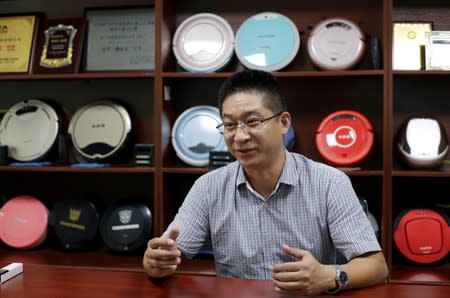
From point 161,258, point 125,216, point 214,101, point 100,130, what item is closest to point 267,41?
point 214,101

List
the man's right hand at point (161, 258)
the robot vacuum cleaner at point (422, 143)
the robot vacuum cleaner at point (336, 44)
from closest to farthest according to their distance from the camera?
1. the man's right hand at point (161, 258)
2. the robot vacuum cleaner at point (422, 143)
3. the robot vacuum cleaner at point (336, 44)

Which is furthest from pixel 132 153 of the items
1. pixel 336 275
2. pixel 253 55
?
pixel 336 275

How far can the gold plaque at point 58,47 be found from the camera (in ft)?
10.2

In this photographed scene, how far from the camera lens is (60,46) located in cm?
313

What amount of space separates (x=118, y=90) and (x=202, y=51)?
65 cm

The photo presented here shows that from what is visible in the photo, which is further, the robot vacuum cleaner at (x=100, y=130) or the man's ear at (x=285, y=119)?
the robot vacuum cleaner at (x=100, y=130)

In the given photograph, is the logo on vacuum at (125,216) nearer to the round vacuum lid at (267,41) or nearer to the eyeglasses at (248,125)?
the round vacuum lid at (267,41)

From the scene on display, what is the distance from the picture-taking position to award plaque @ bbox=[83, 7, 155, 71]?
10.2ft

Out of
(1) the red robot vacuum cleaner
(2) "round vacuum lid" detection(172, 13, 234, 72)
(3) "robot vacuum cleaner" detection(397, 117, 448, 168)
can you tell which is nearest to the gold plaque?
(2) "round vacuum lid" detection(172, 13, 234, 72)

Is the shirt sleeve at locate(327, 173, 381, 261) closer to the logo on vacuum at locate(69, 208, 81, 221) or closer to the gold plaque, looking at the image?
the logo on vacuum at locate(69, 208, 81, 221)

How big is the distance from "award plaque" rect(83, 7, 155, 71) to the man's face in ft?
4.94

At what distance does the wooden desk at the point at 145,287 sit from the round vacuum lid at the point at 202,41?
1.56 meters

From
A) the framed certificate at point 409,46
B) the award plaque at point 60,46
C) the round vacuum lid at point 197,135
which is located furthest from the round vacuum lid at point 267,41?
the award plaque at point 60,46

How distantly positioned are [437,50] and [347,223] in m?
1.48
